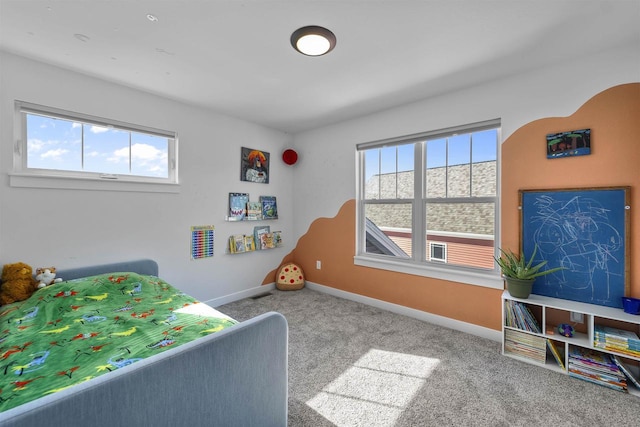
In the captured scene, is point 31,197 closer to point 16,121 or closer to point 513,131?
point 16,121

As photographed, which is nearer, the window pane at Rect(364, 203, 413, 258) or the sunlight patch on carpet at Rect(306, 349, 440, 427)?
the sunlight patch on carpet at Rect(306, 349, 440, 427)

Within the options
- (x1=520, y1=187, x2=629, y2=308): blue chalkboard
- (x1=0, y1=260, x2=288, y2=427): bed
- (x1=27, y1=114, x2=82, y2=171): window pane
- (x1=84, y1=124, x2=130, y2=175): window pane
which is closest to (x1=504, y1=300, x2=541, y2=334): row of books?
(x1=520, y1=187, x2=629, y2=308): blue chalkboard

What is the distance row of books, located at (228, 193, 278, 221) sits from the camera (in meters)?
3.46

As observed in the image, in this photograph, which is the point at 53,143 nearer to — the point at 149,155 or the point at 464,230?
the point at 149,155

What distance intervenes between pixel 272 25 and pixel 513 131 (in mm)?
2194

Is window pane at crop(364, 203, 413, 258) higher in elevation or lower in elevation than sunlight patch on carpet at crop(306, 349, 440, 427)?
higher

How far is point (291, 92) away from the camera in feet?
8.93

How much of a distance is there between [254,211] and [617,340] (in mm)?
3595

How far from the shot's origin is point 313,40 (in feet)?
6.00

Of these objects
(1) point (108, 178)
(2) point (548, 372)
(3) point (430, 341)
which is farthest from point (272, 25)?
(2) point (548, 372)

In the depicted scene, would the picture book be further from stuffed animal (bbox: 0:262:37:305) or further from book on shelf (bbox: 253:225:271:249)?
stuffed animal (bbox: 0:262:37:305)

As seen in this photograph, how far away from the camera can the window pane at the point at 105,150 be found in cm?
247

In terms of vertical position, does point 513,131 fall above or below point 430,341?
above

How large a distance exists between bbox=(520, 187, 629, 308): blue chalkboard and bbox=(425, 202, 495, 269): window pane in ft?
1.06
